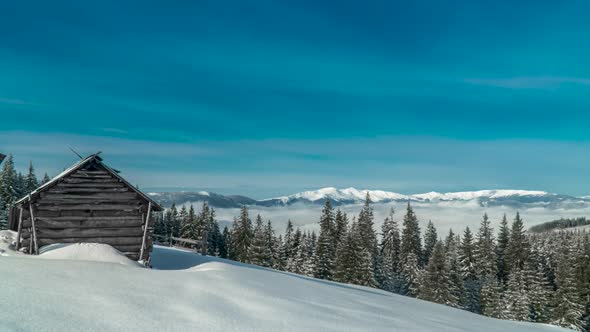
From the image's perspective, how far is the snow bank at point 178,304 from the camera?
8.44 meters

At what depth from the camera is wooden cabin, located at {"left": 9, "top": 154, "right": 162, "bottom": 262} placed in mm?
18125

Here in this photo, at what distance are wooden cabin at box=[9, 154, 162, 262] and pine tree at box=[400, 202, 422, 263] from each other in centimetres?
6344

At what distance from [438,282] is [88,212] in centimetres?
4252

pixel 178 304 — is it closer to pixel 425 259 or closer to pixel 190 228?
pixel 190 228

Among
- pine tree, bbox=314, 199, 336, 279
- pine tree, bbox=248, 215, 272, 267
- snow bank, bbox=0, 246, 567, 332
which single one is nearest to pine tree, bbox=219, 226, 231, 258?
pine tree, bbox=248, 215, 272, 267

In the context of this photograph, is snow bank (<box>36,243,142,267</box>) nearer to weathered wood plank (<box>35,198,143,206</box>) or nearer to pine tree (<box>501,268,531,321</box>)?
weathered wood plank (<box>35,198,143,206</box>)

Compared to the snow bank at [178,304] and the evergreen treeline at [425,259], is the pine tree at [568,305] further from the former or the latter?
the snow bank at [178,304]

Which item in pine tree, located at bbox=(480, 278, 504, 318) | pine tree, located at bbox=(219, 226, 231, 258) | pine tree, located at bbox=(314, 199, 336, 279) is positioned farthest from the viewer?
pine tree, located at bbox=(219, 226, 231, 258)

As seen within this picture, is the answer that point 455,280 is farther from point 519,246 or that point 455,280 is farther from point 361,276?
point 519,246

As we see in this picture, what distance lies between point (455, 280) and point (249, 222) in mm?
33583

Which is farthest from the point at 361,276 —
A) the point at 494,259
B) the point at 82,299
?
the point at 82,299

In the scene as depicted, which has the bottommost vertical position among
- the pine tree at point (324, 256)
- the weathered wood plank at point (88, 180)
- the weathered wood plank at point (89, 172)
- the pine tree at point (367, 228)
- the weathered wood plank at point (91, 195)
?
the pine tree at point (324, 256)

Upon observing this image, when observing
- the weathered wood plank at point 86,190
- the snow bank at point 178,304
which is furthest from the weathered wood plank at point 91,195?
the snow bank at point 178,304

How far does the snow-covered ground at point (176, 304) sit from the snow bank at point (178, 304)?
0.02 metres
